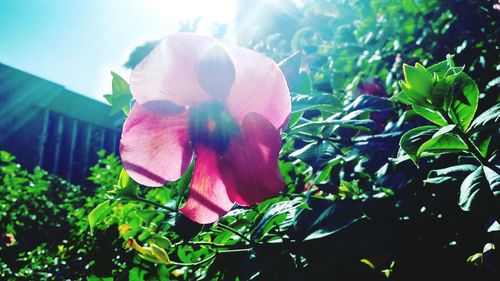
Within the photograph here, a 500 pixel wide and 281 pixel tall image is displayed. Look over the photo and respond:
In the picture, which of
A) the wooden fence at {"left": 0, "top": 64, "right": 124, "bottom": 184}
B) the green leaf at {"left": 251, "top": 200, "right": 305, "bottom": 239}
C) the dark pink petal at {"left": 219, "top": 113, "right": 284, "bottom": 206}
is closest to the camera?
the dark pink petal at {"left": 219, "top": 113, "right": 284, "bottom": 206}

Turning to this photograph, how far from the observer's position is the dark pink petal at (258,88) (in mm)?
485

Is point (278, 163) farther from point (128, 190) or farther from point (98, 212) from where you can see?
point (98, 212)

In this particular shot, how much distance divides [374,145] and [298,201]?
0.25 meters

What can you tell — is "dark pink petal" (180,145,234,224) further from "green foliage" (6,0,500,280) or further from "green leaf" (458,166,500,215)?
"green leaf" (458,166,500,215)

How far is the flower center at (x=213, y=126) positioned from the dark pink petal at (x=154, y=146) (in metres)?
0.02

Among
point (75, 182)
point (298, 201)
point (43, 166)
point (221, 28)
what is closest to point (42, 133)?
point (43, 166)

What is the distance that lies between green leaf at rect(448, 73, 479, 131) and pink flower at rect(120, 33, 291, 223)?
1.19 feet

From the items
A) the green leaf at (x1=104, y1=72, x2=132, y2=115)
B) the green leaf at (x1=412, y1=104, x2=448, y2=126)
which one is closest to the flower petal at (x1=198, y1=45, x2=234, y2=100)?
the green leaf at (x1=104, y1=72, x2=132, y2=115)

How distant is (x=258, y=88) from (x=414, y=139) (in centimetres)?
37

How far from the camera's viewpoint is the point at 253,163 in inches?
19.3

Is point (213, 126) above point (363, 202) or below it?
above

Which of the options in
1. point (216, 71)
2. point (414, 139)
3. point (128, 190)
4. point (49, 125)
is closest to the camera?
point (216, 71)

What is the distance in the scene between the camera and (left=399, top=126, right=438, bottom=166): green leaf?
670 mm

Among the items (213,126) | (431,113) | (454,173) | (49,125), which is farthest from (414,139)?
(49,125)
